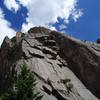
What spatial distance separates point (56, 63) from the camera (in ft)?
168

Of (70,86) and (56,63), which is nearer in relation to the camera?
(70,86)

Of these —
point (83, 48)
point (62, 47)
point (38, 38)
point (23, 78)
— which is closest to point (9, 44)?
point (38, 38)

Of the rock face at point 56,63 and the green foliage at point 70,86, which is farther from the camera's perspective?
the green foliage at point 70,86

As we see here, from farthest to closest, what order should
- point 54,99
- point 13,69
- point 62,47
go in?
point 62,47 < point 13,69 < point 54,99

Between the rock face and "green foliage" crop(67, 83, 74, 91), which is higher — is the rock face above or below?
above

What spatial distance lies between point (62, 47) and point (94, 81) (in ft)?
26.5

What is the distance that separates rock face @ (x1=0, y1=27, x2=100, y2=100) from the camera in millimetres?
45688

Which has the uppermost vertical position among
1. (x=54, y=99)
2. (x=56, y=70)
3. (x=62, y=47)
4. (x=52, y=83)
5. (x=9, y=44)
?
(x=9, y=44)

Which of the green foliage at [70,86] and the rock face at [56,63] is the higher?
the rock face at [56,63]

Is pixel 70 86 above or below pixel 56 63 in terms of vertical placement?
below

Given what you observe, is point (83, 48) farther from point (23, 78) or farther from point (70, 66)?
point (23, 78)

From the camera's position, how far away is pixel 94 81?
50344mm

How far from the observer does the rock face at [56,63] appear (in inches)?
1799

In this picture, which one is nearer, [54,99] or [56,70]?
[54,99]
